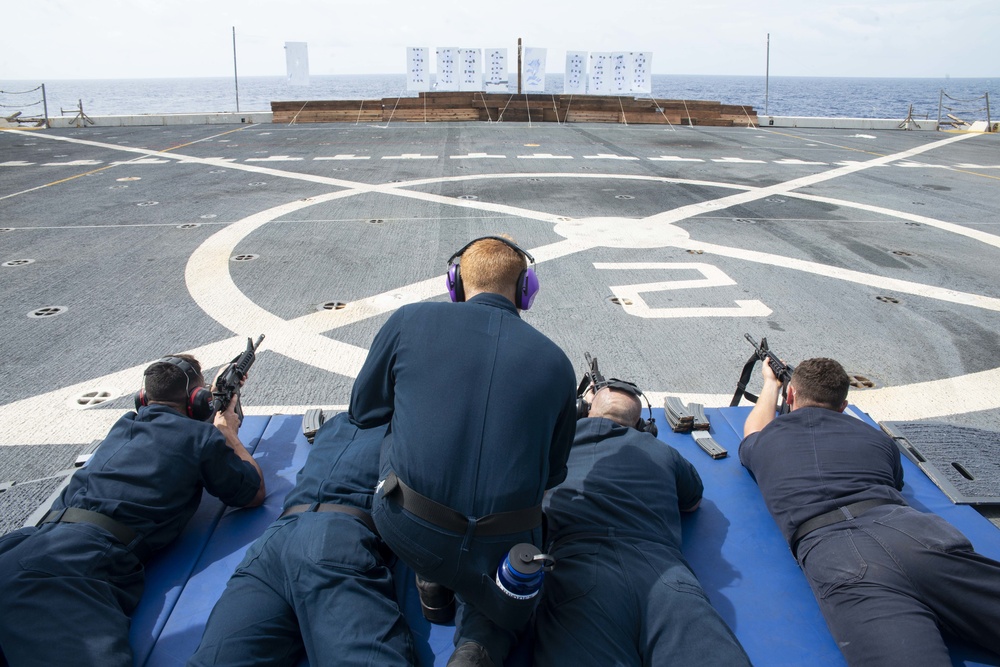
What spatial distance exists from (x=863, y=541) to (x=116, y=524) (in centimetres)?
321

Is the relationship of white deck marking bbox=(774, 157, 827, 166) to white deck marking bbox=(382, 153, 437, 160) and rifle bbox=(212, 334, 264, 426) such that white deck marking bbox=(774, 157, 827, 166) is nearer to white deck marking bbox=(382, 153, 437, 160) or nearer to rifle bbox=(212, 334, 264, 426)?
white deck marking bbox=(382, 153, 437, 160)

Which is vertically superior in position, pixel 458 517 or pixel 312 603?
pixel 458 517

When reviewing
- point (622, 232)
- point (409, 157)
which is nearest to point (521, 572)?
point (622, 232)

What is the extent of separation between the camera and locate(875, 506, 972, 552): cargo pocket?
8.38ft

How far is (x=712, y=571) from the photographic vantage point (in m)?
3.04

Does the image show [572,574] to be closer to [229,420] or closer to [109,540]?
[109,540]

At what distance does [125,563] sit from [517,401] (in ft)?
6.21

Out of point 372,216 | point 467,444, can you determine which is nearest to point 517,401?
point 467,444

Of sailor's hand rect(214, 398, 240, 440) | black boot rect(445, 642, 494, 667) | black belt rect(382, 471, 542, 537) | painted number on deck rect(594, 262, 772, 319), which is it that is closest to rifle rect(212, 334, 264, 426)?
sailor's hand rect(214, 398, 240, 440)

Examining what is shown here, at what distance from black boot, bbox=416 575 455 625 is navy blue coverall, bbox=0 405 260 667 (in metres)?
1.12

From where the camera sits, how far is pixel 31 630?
2.28m

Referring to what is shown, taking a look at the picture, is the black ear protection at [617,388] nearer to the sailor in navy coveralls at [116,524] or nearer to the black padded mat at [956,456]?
the black padded mat at [956,456]

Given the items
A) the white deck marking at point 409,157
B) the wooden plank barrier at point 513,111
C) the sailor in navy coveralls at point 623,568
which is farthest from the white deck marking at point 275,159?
the sailor in navy coveralls at point 623,568

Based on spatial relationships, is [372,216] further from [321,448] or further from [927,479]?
[927,479]
